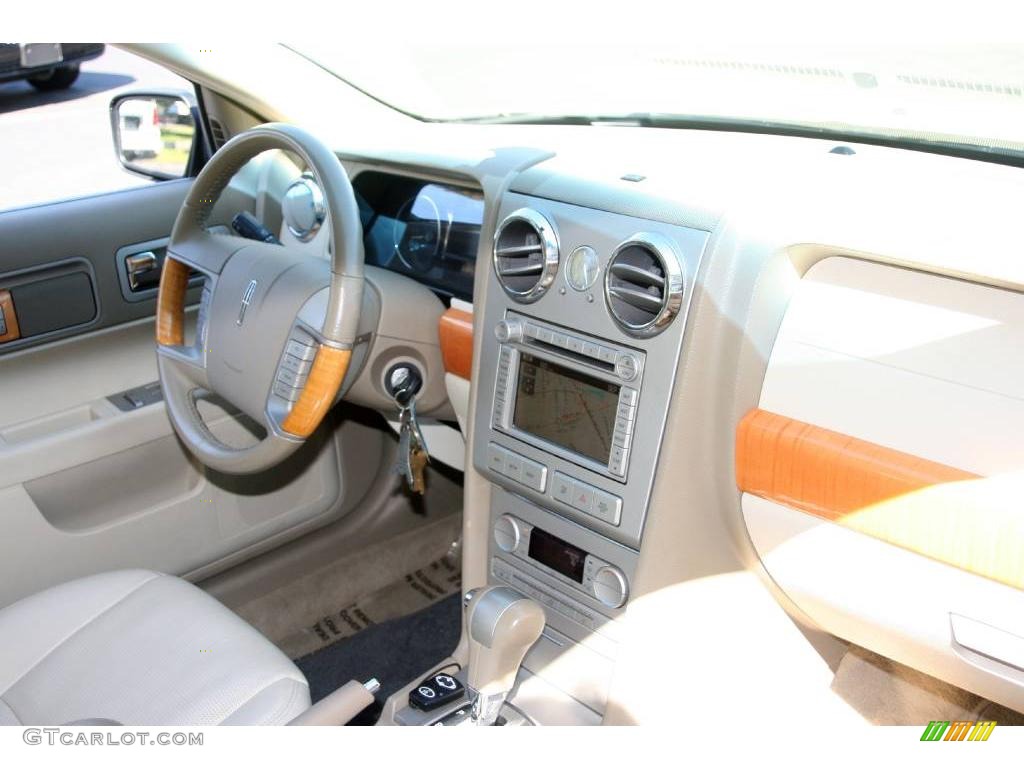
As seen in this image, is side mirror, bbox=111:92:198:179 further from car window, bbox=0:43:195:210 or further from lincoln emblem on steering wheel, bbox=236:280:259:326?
lincoln emblem on steering wheel, bbox=236:280:259:326

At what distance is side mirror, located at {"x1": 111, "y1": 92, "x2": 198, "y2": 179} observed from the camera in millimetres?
2443

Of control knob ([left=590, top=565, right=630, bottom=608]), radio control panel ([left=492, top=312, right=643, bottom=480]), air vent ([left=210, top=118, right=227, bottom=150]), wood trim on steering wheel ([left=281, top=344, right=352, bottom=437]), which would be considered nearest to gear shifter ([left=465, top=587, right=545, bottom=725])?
control knob ([left=590, top=565, right=630, bottom=608])

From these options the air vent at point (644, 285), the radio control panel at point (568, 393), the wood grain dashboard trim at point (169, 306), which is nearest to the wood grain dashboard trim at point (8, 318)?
the wood grain dashboard trim at point (169, 306)

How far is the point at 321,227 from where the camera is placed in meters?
2.11

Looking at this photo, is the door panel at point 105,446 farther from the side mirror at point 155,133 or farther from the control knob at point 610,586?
the control knob at point 610,586

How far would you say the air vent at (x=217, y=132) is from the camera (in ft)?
7.83

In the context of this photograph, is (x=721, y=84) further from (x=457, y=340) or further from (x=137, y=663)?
(x=137, y=663)

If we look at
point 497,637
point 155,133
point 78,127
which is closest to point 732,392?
point 497,637

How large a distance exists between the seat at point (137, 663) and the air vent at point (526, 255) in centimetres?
69

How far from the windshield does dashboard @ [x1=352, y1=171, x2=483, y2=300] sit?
23 cm

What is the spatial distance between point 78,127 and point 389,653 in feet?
7.00

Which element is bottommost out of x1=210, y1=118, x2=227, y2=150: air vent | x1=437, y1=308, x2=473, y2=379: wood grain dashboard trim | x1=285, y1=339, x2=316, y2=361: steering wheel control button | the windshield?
x1=437, y1=308, x2=473, y2=379: wood grain dashboard trim

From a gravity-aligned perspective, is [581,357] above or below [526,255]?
below

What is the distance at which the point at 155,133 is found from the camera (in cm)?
245
